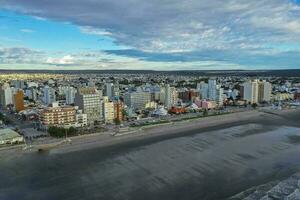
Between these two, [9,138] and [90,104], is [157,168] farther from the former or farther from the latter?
[90,104]

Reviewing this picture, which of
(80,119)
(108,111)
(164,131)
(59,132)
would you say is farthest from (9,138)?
(164,131)

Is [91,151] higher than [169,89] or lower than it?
lower

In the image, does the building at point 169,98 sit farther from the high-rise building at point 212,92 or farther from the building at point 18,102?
the building at point 18,102

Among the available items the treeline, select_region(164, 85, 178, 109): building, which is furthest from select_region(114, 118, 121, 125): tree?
select_region(164, 85, 178, 109): building

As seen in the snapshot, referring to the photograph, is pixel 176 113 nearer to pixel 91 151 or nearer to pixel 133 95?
pixel 133 95

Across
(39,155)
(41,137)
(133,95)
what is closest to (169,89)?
(133,95)

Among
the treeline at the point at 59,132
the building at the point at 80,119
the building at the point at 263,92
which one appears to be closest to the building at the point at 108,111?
the building at the point at 80,119

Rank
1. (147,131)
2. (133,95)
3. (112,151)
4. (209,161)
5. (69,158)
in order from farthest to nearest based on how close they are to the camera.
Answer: (133,95)
(147,131)
(112,151)
(69,158)
(209,161)
